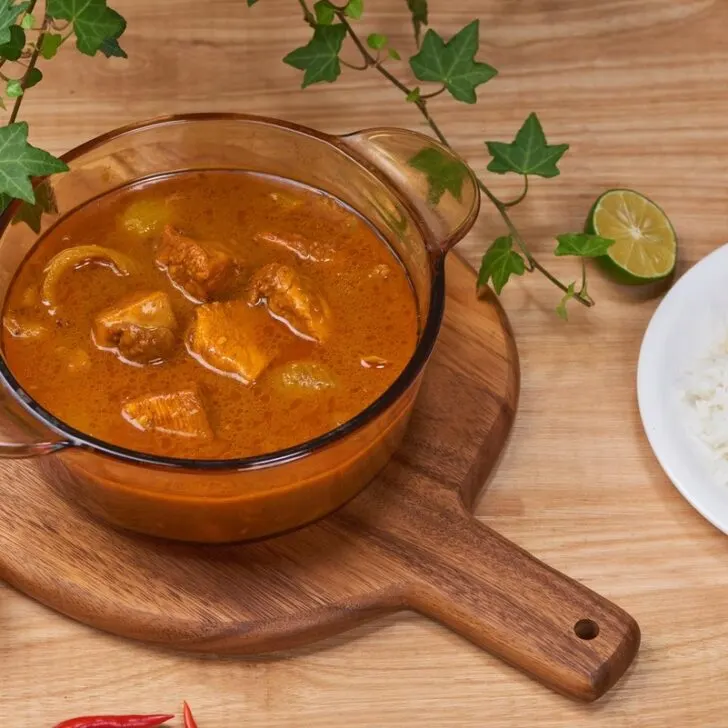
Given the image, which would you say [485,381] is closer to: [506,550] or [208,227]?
[506,550]

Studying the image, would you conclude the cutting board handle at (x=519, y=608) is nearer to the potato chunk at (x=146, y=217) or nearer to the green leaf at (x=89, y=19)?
the potato chunk at (x=146, y=217)

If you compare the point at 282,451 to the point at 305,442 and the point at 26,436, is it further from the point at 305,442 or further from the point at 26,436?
the point at 26,436

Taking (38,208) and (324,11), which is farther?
(324,11)

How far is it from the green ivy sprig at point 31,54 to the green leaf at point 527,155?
2.63 feet

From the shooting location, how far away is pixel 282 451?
1.97 meters

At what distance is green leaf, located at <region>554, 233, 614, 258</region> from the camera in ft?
8.45

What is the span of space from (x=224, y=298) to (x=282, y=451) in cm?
46

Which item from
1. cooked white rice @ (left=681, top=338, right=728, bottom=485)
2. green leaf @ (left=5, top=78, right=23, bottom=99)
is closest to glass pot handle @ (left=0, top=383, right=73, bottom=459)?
green leaf @ (left=5, top=78, right=23, bottom=99)

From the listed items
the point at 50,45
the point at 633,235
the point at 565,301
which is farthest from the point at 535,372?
the point at 50,45

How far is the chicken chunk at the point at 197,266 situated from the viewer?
2281 mm

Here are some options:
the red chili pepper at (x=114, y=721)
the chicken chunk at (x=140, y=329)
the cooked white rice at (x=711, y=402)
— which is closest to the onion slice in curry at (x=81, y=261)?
the chicken chunk at (x=140, y=329)

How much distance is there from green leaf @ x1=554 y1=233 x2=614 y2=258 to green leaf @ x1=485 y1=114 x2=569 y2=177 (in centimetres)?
15

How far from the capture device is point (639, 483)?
246 cm

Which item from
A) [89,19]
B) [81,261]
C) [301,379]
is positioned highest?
[89,19]
